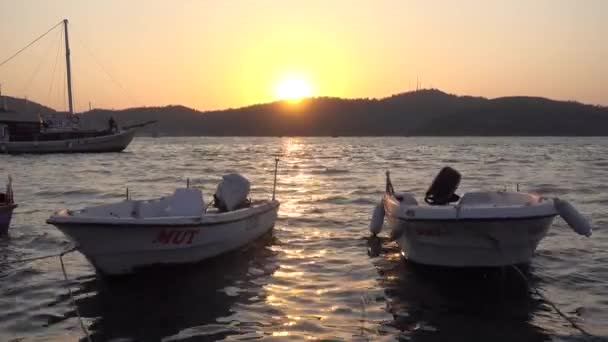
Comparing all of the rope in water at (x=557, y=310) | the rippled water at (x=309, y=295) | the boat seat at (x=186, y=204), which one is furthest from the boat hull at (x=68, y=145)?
the rope in water at (x=557, y=310)

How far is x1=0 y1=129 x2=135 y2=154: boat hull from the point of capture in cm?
6519

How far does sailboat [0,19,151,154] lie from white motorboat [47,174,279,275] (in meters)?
57.5

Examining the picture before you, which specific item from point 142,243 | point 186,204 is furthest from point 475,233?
point 142,243

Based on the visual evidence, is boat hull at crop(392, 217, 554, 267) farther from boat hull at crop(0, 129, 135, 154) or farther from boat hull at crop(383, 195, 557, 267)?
boat hull at crop(0, 129, 135, 154)

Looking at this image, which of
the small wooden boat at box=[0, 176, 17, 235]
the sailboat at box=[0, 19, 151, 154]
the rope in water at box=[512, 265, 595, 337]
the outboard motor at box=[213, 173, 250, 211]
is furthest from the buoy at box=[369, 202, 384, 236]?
the sailboat at box=[0, 19, 151, 154]

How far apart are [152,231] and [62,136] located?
60978mm

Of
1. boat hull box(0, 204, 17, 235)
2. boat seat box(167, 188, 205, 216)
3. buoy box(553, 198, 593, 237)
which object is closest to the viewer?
buoy box(553, 198, 593, 237)

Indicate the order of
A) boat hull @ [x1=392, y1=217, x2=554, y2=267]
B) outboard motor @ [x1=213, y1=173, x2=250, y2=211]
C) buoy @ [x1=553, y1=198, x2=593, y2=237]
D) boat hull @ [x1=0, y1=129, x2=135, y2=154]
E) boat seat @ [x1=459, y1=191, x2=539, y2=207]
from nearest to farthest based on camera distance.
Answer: boat hull @ [x1=392, y1=217, x2=554, y2=267] → buoy @ [x1=553, y1=198, x2=593, y2=237] → boat seat @ [x1=459, y1=191, x2=539, y2=207] → outboard motor @ [x1=213, y1=173, x2=250, y2=211] → boat hull @ [x1=0, y1=129, x2=135, y2=154]

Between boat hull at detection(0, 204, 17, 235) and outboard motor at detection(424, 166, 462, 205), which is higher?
outboard motor at detection(424, 166, 462, 205)

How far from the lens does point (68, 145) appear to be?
66.3 metres

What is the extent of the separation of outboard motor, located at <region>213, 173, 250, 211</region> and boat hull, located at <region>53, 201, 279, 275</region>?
190cm

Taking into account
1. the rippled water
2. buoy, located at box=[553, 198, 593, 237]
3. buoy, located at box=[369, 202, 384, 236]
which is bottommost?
the rippled water

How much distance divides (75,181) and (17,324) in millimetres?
24977

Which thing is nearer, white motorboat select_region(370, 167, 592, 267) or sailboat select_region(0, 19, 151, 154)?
white motorboat select_region(370, 167, 592, 267)
